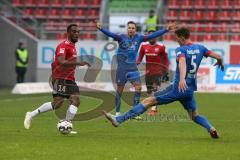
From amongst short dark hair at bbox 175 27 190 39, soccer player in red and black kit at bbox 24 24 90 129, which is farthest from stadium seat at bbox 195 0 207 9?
short dark hair at bbox 175 27 190 39

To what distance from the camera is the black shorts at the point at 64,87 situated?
14.9m

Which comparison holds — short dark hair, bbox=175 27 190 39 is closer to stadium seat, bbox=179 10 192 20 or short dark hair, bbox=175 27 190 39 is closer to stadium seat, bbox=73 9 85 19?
stadium seat, bbox=179 10 192 20

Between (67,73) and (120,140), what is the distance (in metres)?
1.99

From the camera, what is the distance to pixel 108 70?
3606cm

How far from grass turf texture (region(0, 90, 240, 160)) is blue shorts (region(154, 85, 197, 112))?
0.66 metres

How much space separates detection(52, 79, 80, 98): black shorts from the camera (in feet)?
48.9

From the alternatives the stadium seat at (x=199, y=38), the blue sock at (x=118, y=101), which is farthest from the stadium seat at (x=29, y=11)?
the blue sock at (x=118, y=101)

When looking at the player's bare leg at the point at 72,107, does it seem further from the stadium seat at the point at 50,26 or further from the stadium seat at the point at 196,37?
the stadium seat at the point at 50,26

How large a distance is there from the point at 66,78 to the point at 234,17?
85.8 ft

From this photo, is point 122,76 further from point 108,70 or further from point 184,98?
point 108,70

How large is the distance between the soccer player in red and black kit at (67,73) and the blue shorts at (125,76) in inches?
160

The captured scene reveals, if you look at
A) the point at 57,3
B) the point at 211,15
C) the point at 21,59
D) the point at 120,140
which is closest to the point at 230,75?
the point at 211,15

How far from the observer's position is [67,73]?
1495cm

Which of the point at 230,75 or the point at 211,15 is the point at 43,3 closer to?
the point at 211,15
